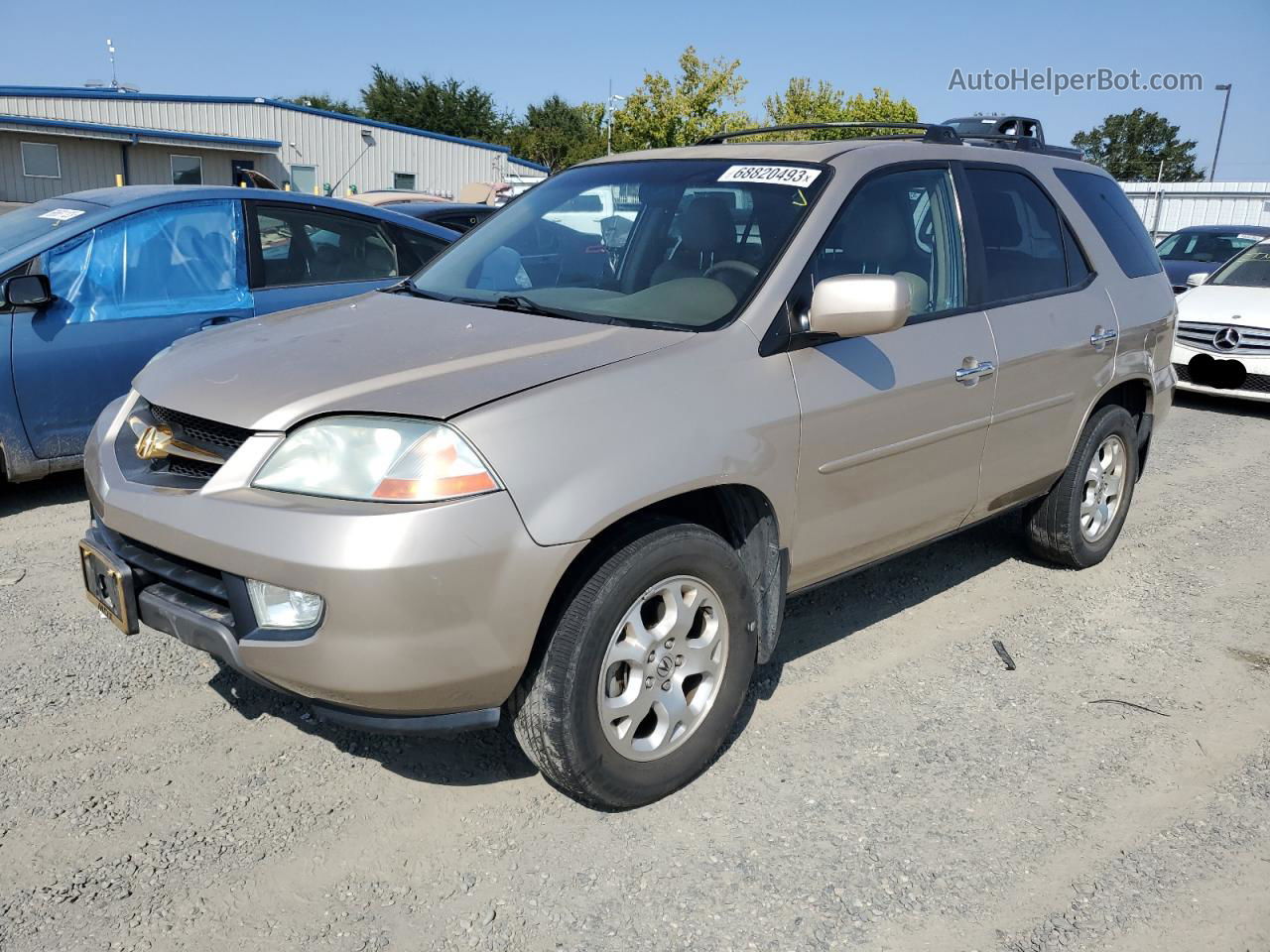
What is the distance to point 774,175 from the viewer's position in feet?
11.4

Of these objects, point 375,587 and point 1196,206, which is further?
point 1196,206

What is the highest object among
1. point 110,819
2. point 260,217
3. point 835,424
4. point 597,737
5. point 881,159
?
Result: point 881,159

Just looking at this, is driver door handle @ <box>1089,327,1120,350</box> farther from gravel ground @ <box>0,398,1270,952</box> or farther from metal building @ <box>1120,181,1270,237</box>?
metal building @ <box>1120,181,1270,237</box>

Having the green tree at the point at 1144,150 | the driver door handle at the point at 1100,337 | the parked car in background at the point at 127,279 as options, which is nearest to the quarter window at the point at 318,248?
the parked car in background at the point at 127,279

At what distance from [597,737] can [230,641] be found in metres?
0.93

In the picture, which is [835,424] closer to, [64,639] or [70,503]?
[64,639]

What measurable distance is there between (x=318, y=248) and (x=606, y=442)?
3.93 m

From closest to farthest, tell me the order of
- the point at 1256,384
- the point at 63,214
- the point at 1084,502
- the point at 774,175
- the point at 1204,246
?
the point at 774,175
the point at 1084,502
the point at 63,214
the point at 1256,384
the point at 1204,246

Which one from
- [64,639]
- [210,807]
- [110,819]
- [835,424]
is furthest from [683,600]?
[64,639]

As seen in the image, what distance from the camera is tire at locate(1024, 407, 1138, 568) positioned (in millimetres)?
4598

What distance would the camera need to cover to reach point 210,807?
9.32ft

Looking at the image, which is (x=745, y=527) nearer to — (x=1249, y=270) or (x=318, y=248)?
(x=318, y=248)

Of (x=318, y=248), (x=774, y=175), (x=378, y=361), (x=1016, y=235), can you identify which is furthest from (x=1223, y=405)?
(x=378, y=361)

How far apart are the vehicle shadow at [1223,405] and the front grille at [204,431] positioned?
355 inches
